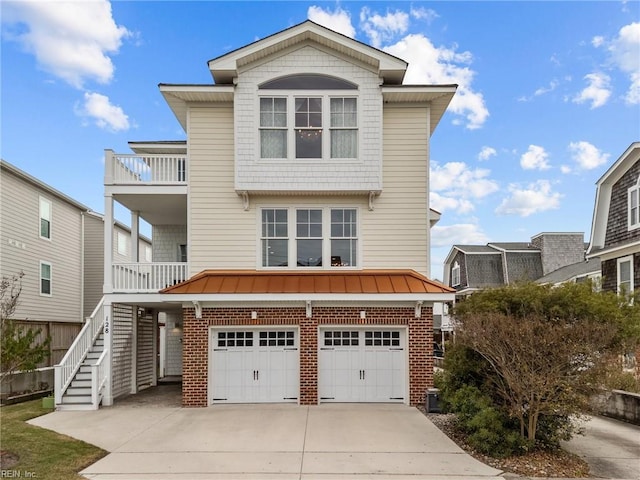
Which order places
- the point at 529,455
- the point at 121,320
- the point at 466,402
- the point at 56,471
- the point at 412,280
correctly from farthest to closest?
the point at 121,320, the point at 412,280, the point at 466,402, the point at 529,455, the point at 56,471

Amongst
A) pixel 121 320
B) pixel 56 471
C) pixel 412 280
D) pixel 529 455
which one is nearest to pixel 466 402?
pixel 529 455

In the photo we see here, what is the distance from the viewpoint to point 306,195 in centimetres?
1349

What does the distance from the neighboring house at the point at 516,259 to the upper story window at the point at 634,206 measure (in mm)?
14117

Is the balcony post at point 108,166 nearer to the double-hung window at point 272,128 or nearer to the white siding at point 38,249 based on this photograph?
the double-hung window at point 272,128

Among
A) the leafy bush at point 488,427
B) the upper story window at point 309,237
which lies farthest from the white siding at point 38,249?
the leafy bush at point 488,427

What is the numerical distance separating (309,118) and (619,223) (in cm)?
1254

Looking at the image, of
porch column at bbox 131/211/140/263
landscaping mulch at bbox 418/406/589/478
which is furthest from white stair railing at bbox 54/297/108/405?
landscaping mulch at bbox 418/406/589/478

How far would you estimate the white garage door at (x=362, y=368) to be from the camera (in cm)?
1273

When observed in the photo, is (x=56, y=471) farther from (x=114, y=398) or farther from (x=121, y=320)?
(x=121, y=320)

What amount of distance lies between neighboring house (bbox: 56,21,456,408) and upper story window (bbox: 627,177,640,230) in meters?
8.17

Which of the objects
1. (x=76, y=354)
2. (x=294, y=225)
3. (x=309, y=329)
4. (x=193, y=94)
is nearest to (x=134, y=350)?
(x=76, y=354)

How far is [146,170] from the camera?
1402cm

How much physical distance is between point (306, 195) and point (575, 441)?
8.82 meters

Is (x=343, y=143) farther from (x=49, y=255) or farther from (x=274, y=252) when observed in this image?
(x=49, y=255)
